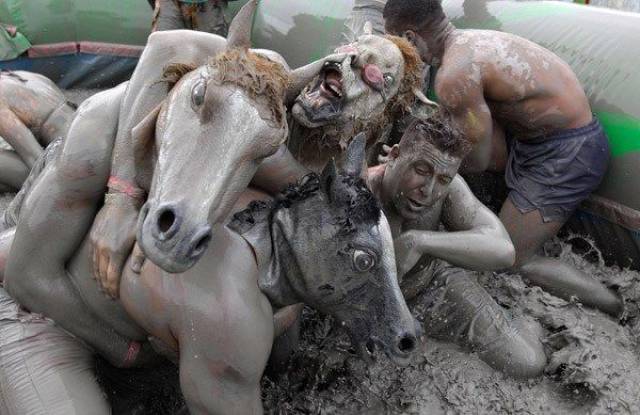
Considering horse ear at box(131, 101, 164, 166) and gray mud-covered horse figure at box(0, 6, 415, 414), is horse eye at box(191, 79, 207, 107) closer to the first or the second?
gray mud-covered horse figure at box(0, 6, 415, 414)

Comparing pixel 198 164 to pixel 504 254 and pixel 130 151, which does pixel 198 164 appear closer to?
pixel 130 151

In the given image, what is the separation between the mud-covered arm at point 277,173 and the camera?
2350 mm

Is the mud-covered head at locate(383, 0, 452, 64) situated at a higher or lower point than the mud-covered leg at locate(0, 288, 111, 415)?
→ higher

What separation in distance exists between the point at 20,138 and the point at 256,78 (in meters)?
3.79

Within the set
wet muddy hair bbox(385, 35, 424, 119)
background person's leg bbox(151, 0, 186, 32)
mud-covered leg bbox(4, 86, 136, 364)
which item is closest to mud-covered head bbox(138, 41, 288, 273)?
mud-covered leg bbox(4, 86, 136, 364)

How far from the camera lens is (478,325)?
3.62 metres

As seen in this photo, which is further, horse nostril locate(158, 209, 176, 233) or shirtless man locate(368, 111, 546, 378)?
shirtless man locate(368, 111, 546, 378)

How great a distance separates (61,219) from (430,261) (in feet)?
6.08

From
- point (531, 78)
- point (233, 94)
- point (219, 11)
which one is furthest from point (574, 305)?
point (219, 11)

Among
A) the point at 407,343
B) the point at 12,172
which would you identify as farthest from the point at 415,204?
the point at 12,172

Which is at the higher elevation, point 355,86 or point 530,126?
point 355,86

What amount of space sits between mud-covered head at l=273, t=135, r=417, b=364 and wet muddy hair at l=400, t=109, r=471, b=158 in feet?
3.49

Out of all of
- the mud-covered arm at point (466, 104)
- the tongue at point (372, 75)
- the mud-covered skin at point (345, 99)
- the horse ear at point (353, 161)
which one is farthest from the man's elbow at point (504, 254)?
A: the horse ear at point (353, 161)

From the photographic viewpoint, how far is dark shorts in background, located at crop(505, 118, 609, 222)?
416cm
